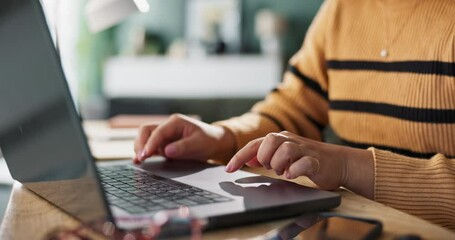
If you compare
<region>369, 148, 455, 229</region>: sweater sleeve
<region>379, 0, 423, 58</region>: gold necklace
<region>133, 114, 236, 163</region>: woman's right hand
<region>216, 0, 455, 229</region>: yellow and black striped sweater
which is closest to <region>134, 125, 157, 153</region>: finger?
<region>133, 114, 236, 163</region>: woman's right hand

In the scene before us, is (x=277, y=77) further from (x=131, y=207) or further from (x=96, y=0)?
(x=131, y=207)

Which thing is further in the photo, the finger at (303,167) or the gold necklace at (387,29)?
the gold necklace at (387,29)

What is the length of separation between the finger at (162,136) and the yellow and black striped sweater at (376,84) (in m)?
0.14

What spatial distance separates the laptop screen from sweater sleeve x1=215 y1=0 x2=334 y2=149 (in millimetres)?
715

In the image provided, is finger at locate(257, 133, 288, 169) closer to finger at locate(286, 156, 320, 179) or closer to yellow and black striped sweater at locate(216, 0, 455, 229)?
finger at locate(286, 156, 320, 179)

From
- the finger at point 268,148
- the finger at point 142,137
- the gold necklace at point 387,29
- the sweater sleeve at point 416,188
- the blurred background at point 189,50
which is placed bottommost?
the blurred background at point 189,50

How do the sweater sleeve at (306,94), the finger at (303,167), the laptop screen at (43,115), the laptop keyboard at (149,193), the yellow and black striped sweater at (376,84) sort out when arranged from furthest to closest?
the sweater sleeve at (306,94), the yellow and black striped sweater at (376,84), the finger at (303,167), the laptop keyboard at (149,193), the laptop screen at (43,115)

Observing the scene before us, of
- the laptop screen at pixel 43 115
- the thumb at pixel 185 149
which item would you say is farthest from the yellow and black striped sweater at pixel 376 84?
the laptop screen at pixel 43 115

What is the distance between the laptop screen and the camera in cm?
50

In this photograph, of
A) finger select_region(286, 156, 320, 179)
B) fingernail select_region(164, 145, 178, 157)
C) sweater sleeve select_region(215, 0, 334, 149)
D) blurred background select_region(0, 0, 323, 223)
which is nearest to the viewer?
finger select_region(286, 156, 320, 179)

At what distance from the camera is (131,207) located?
2.00ft

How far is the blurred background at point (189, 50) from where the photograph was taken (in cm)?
533

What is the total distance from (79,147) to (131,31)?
5.85 m

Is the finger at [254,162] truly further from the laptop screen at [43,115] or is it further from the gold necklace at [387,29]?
the gold necklace at [387,29]
